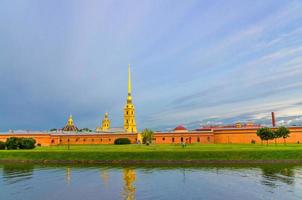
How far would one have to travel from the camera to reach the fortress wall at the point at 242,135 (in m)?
72.4

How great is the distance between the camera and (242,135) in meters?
77.9

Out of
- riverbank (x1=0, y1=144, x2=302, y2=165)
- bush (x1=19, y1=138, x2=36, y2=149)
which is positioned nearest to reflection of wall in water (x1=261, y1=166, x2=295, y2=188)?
riverbank (x1=0, y1=144, x2=302, y2=165)

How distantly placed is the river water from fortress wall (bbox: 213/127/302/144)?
145 feet

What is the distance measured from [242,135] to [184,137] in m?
14.4

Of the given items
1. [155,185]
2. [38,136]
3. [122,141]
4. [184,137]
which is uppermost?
[38,136]

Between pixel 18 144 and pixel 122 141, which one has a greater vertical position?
pixel 122 141

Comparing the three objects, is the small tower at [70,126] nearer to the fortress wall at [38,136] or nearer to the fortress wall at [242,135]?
the fortress wall at [38,136]

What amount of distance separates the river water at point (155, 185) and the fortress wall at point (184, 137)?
50.2 meters

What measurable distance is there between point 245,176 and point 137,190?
1067cm

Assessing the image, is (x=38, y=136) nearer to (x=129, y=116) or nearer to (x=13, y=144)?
(x=13, y=144)

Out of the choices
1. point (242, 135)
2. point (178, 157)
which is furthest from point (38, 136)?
point (178, 157)

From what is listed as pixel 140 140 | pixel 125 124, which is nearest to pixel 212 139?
pixel 140 140

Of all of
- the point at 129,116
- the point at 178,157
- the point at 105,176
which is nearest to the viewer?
the point at 105,176

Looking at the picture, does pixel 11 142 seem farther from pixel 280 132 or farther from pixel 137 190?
pixel 280 132
